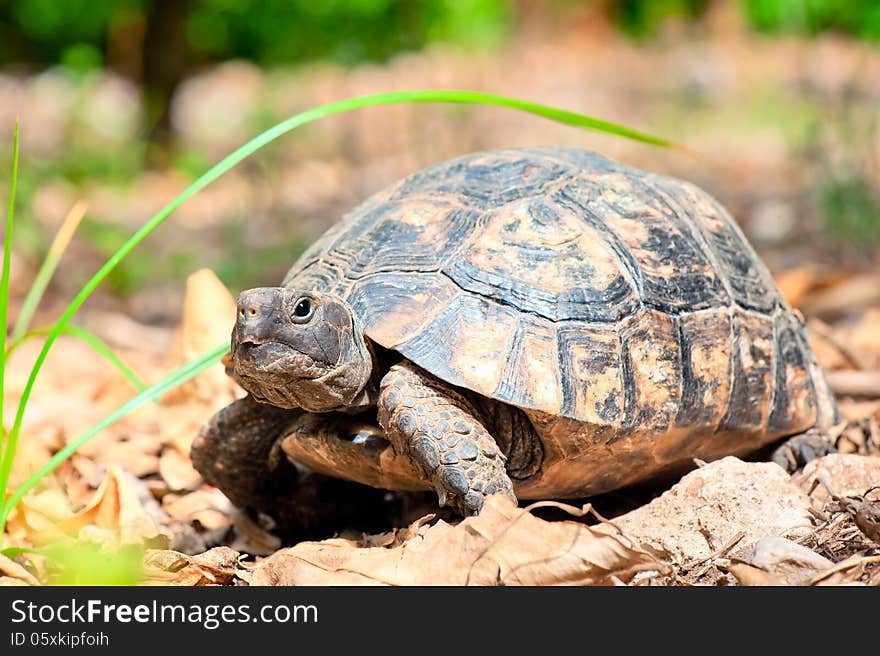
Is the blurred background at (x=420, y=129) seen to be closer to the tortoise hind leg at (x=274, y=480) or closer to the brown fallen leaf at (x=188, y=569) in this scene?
the tortoise hind leg at (x=274, y=480)

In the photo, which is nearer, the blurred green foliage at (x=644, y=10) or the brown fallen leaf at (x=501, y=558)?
the brown fallen leaf at (x=501, y=558)

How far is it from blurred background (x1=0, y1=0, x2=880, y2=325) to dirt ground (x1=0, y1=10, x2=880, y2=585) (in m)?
0.06

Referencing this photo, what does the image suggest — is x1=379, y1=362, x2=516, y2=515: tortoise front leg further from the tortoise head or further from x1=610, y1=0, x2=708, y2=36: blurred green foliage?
x1=610, y1=0, x2=708, y2=36: blurred green foliage

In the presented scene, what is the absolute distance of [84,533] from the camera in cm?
314

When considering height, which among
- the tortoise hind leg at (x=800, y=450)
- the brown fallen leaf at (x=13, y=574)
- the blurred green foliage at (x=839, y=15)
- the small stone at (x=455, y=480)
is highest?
the blurred green foliage at (x=839, y=15)

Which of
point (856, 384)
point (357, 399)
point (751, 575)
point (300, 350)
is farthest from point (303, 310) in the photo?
point (856, 384)

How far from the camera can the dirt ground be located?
2340 mm

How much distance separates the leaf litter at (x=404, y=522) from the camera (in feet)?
7.48

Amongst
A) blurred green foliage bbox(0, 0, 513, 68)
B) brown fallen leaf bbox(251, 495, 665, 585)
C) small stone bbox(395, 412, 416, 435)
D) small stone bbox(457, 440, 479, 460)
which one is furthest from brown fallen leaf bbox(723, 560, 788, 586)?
blurred green foliage bbox(0, 0, 513, 68)

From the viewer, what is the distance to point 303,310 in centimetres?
266

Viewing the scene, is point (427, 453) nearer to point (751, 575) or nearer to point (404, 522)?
point (404, 522)

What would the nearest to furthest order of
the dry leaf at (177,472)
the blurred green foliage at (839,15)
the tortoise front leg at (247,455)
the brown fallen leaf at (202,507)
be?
the tortoise front leg at (247,455)
the brown fallen leaf at (202,507)
the dry leaf at (177,472)
the blurred green foliage at (839,15)

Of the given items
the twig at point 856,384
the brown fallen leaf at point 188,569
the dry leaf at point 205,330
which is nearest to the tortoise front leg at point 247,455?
the brown fallen leaf at point 188,569

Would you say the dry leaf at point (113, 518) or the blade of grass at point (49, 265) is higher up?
the blade of grass at point (49, 265)
